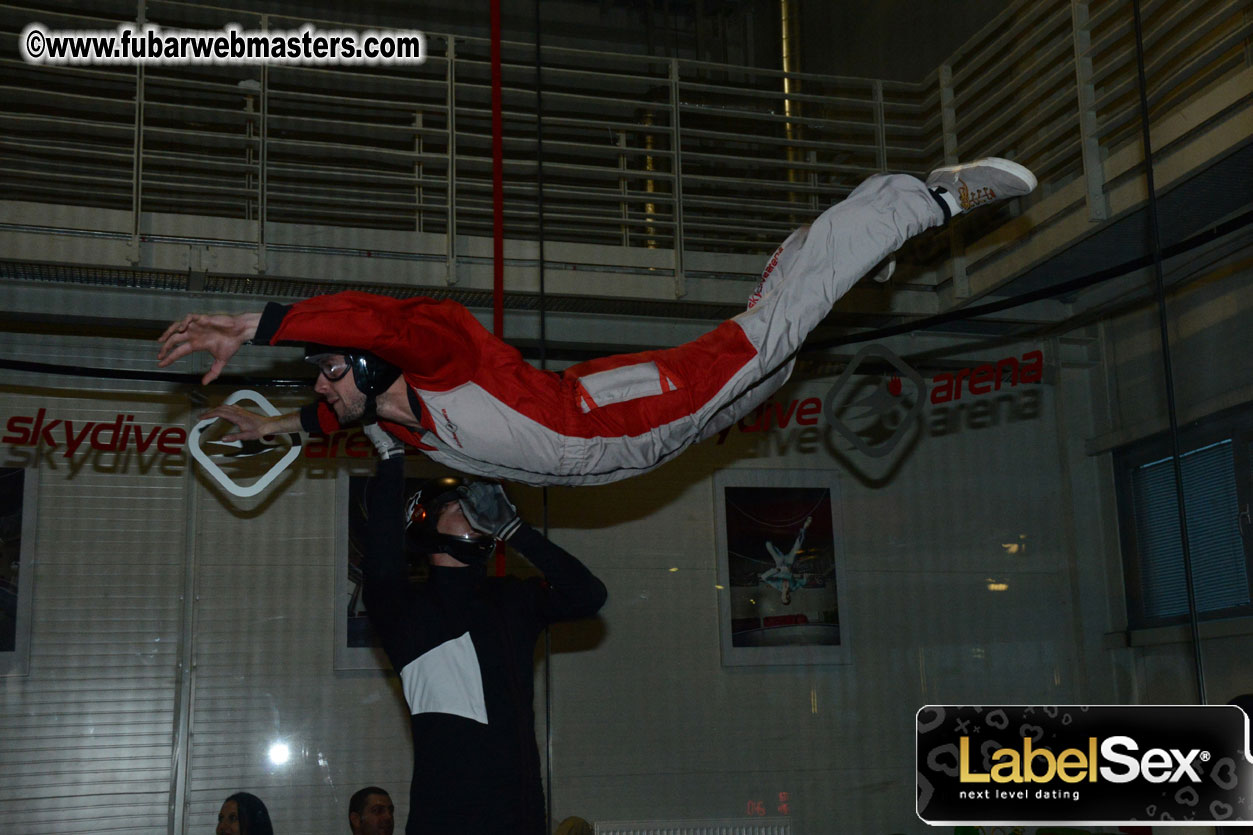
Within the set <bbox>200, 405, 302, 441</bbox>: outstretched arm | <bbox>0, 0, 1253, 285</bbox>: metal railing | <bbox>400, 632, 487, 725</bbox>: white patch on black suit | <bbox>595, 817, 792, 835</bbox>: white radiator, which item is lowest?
<bbox>595, 817, 792, 835</bbox>: white radiator

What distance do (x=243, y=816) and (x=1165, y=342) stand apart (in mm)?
2733

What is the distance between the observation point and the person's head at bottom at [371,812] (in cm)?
275

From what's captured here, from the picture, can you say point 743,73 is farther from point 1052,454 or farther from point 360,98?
point 1052,454

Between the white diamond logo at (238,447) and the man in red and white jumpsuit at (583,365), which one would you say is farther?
the white diamond logo at (238,447)

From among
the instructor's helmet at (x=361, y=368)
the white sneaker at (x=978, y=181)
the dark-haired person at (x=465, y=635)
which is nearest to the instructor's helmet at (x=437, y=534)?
the dark-haired person at (x=465, y=635)

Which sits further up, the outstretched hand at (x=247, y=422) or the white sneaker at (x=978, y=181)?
the white sneaker at (x=978, y=181)

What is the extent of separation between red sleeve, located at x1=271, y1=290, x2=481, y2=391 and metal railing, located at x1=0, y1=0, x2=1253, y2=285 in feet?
4.14

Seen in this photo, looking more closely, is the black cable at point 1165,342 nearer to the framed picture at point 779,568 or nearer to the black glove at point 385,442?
the framed picture at point 779,568

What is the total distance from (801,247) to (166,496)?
70.8 inches

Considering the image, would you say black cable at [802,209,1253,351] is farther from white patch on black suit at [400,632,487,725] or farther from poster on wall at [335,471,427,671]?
white patch on black suit at [400,632,487,725]

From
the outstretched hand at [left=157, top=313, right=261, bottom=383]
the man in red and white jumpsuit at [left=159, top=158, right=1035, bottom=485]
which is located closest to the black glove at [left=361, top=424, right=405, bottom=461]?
the man in red and white jumpsuit at [left=159, top=158, right=1035, bottom=485]

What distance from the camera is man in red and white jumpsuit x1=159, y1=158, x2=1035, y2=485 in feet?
6.01

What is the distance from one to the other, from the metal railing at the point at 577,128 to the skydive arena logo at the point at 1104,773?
1500mm

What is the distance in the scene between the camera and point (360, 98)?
10.6 ft
